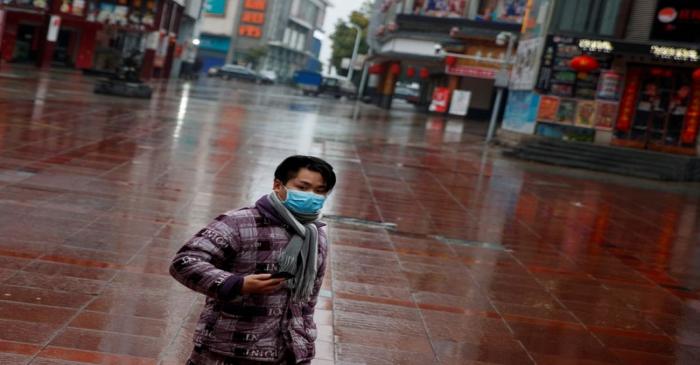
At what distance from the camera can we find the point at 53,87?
25703 millimetres

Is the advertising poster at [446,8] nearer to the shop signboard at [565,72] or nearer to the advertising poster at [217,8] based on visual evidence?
the shop signboard at [565,72]

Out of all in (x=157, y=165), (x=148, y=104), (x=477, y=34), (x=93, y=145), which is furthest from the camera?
(x=477, y=34)

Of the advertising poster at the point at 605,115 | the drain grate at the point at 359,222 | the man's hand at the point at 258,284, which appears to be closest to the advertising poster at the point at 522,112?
the advertising poster at the point at 605,115

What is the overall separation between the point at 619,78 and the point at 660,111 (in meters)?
1.41

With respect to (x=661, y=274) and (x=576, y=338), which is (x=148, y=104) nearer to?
(x=661, y=274)

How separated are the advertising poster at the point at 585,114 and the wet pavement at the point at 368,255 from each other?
6.85 m

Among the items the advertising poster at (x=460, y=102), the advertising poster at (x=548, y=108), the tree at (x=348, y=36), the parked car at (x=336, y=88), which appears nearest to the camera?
the advertising poster at (x=548, y=108)

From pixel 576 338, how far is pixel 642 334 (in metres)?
0.65

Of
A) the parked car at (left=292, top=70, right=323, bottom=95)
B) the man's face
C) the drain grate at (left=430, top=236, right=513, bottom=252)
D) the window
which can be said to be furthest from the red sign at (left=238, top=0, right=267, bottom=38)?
the man's face

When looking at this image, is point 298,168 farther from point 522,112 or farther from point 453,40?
point 453,40

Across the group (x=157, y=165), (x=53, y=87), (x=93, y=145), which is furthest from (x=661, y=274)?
(x=53, y=87)

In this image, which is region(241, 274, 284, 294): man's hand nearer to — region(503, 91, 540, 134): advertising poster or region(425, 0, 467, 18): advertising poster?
region(503, 91, 540, 134): advertising poster

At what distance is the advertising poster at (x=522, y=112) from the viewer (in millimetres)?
25625

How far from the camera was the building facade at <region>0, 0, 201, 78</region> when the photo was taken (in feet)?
129
